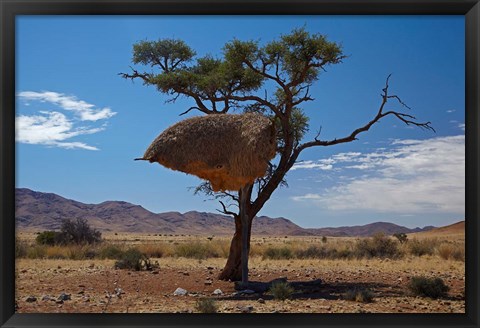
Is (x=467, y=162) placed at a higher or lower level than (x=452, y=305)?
higher

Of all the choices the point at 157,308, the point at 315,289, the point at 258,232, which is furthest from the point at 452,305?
the point at 258,232

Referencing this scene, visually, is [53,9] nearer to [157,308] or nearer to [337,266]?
[157,308]

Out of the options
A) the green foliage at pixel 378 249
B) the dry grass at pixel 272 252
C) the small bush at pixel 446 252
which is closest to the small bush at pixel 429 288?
the dry grass at pixel 272 252

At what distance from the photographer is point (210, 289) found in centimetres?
1331

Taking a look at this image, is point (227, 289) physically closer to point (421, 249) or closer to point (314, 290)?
point (314, 290)

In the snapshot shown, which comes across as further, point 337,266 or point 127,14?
point 337,266

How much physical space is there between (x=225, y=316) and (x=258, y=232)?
63.9 meters

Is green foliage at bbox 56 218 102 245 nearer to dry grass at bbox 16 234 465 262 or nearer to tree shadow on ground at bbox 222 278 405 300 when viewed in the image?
dry grass at bbox 16 234 465 262

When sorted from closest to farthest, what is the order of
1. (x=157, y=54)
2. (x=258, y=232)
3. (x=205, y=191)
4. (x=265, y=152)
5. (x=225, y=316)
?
(x=225, y=316)
(x=265, y=152)
(x=205, y=191)
(x=157, y=54)
(x=258, y=232)

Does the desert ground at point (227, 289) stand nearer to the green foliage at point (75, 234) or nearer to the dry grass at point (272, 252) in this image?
the dry grass at point (272, 252)

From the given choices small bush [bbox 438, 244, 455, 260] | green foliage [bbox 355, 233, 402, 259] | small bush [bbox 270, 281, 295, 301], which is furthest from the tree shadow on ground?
small bush [bbox 438, 244, 455, 260]

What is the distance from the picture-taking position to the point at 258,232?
7025 centimetres

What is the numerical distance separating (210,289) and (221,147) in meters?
3.27

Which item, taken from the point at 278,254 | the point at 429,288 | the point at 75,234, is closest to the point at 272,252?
the point at 278,254
